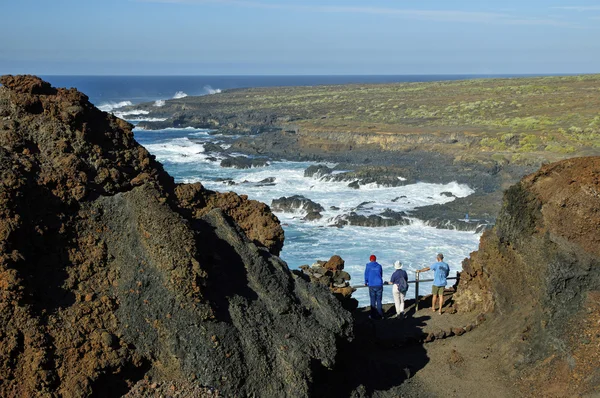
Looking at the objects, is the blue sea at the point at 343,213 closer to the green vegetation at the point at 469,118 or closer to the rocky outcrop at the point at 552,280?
the rocky outcrop at the point at 552,280

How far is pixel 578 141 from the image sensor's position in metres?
40.7

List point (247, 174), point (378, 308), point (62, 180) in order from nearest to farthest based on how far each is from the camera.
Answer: point (62, 180)
point (378, 308)
point (247, 174)

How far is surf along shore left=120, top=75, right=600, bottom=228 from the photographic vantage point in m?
36.9

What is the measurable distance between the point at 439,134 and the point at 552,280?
135 ft

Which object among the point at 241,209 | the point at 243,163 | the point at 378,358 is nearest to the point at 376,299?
the point at 378,358

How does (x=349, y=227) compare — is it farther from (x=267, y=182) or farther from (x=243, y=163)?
(x=243, y=163)

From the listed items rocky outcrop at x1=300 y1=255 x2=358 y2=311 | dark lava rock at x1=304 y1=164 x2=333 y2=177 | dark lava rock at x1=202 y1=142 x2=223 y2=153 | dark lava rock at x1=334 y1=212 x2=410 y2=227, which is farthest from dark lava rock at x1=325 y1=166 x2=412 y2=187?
rocky outcrop at x1=300 y1=255 x2=358 y2=311

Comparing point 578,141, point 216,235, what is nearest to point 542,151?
point 578,141

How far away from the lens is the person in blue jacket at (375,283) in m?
11.3

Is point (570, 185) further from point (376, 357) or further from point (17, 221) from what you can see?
point (17, 221)

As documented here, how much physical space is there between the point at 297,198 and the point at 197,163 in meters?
18.1

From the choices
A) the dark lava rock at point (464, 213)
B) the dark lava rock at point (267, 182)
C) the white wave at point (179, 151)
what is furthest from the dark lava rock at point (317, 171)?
the white wave at point (179, 151)

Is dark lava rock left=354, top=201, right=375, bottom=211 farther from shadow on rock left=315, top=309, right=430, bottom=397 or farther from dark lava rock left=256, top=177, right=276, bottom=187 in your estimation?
shadow on rock left=315, top=309, right=430, bottom=397

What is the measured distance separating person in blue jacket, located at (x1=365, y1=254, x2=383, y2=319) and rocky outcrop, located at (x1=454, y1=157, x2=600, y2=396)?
2091 mm
